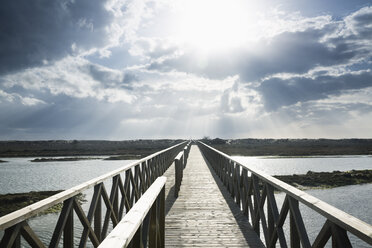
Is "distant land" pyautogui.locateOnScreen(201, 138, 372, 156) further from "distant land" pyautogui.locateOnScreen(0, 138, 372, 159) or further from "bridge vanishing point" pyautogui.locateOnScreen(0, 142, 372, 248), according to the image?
"bridge vanishing point" pyautogui.locateOnScreen(0, 142, 372, 248)

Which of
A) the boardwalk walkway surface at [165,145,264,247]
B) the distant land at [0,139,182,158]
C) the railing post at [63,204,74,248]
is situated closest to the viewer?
the railing post at [63,204,74,248]

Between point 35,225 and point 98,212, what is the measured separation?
787 centimetres

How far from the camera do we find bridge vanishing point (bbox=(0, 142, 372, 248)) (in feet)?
7.23

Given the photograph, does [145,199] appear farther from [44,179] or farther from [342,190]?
[44,179]

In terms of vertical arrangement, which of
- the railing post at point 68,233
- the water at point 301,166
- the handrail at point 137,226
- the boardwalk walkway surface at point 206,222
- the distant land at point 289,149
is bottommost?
the water at point 301,166

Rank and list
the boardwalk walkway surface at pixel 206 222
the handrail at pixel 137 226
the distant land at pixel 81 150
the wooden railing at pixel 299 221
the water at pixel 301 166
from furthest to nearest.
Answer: the distant land at pixel 81 150
the water at pixel 301 166
the boardwalk walkway surface at pixel 206 222
the wooden railing at pixel 299 221
the handrail at pixel 137 226

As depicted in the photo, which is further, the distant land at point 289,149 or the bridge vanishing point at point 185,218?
the distant land at point 289,149

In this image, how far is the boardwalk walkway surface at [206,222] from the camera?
16.1 feet

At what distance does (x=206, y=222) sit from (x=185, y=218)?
587 millimetres

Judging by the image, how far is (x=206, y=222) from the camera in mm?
6055

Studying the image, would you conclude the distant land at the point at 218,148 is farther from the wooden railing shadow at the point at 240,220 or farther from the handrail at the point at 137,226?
the handrail at the point at 137,226

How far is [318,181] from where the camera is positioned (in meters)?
20.8

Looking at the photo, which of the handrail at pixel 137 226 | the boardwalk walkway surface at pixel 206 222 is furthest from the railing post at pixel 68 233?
the boardwalk walkway surface at pixel 206 222

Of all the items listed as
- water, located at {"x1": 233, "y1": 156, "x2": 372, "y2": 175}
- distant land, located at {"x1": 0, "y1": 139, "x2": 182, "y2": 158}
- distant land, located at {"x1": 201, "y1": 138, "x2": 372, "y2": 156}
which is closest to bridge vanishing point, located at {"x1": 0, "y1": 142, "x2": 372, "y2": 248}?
water, located at {"x1": 233, "y1": 156, "x2": 372, "y2": 175}
